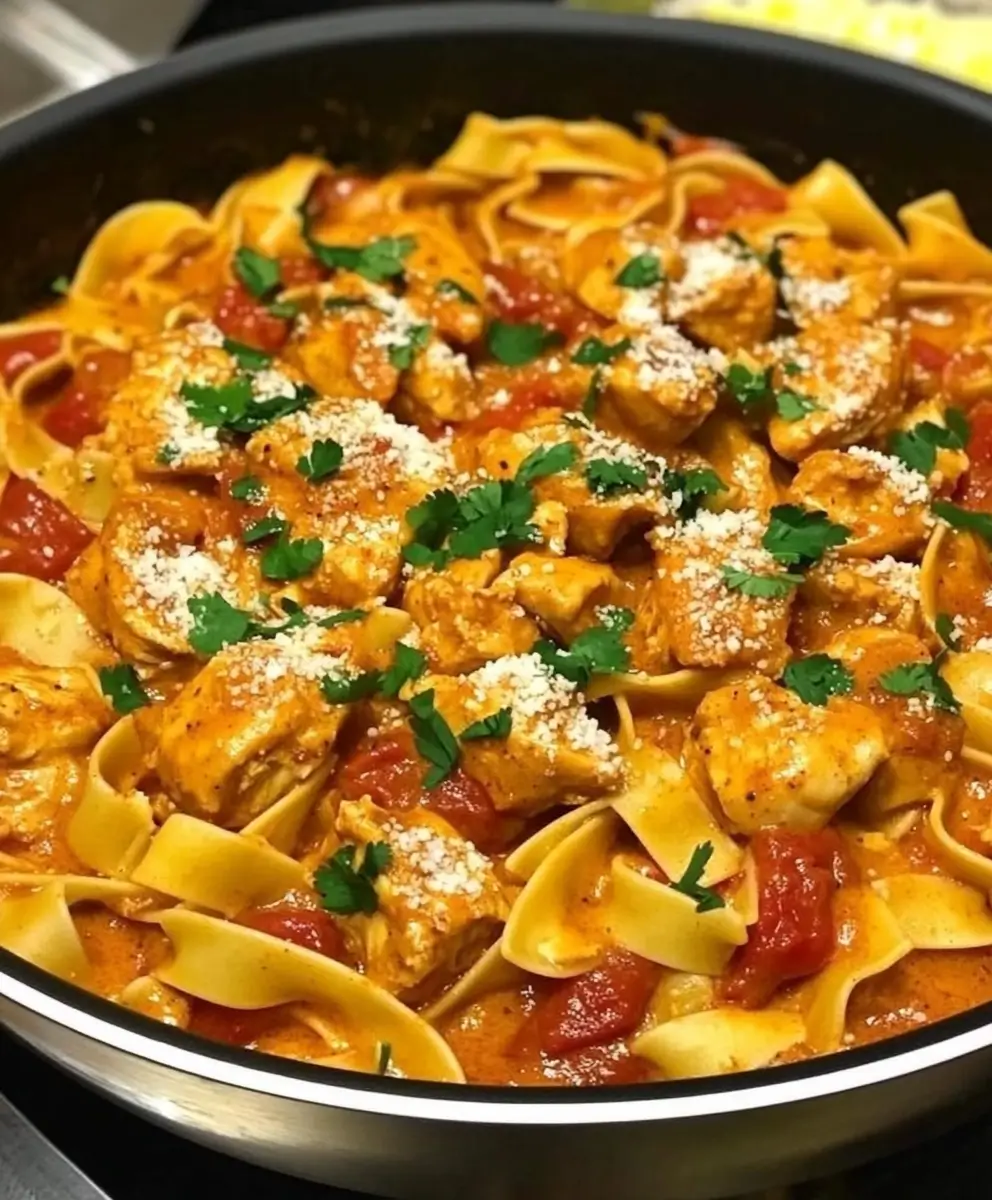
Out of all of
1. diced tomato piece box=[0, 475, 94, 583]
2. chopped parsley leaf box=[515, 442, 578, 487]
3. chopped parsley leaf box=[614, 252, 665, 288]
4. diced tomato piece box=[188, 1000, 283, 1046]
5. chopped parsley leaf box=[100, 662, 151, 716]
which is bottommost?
diced tomato piece box=[188, 1000, 283, 1046]

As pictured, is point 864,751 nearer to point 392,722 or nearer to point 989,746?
point 989,746

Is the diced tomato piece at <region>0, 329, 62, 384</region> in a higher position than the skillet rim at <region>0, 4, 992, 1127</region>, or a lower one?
higher

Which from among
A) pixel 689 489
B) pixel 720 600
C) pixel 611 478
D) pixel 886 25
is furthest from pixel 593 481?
pixel 886 25

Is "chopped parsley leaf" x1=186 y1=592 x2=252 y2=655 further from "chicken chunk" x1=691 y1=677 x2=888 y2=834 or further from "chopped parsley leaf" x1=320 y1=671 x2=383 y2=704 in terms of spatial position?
"chicken chunk" x1=691 y1=677 x2=888 y2=834

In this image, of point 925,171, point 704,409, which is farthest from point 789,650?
point 925,171

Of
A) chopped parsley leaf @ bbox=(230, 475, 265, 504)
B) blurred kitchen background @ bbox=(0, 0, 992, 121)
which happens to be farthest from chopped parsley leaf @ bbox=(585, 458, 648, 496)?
blurred kitchen background @ bbox=(0, 0, 992, 121)

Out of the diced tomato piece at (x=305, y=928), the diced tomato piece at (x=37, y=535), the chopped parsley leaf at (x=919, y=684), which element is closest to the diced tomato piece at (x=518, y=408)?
the diced tomato piece at (x=37, y=535)
